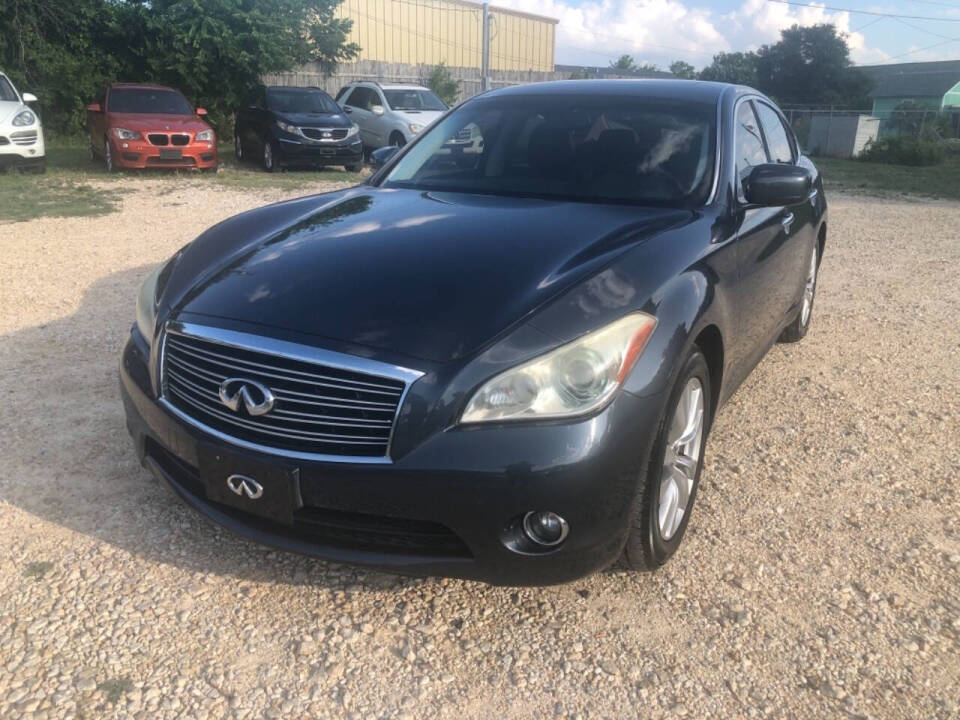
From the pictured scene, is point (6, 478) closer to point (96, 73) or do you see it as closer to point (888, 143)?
point (96, 73)

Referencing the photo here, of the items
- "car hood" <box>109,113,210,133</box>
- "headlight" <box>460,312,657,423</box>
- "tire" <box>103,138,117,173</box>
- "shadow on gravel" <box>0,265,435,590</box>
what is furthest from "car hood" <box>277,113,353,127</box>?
"headlight" <box>460,312,657,423</box>

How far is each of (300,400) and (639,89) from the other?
2.44 m

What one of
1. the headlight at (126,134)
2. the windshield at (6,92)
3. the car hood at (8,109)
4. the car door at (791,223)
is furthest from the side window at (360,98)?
the car door at (791,223)

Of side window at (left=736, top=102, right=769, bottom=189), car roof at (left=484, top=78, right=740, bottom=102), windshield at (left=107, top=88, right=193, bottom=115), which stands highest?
car roof at (left=484, top=78, right=740, bottom=102)

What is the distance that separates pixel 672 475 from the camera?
8.93 feet

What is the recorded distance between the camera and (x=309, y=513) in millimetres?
2359

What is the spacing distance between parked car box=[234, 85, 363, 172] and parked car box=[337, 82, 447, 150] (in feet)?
3.10

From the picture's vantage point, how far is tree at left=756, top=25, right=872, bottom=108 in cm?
4962

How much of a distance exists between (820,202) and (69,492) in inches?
176

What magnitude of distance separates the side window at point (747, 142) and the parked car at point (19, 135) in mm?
11208

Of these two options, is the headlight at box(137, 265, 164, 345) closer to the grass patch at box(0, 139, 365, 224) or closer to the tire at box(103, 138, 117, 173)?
the grass patch at box(0, 139, 365, 224)

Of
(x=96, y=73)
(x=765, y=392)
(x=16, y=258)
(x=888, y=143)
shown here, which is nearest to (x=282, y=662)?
(x=765, y=392)

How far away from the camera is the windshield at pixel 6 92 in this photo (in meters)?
12.6

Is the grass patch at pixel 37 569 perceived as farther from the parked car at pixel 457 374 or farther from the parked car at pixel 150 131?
the parked car at pixel 150 131
